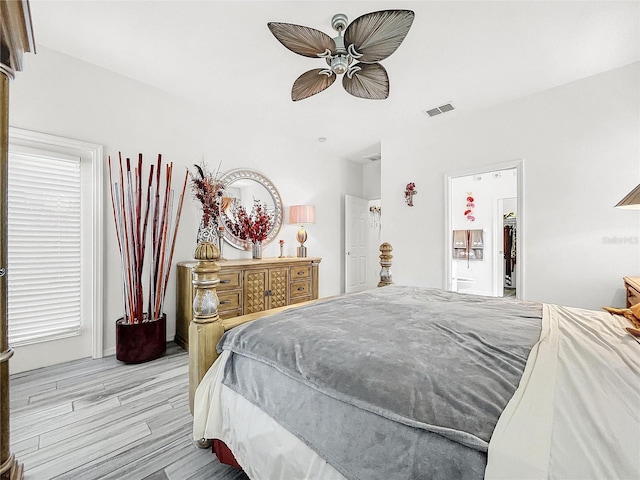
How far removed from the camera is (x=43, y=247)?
2.51 meters

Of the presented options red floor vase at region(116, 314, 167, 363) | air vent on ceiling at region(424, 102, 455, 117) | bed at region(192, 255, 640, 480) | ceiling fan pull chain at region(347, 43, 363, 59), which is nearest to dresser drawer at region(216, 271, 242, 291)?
red floor vase at region(116, 314, 167, 363)

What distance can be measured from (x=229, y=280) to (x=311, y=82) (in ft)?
6.69

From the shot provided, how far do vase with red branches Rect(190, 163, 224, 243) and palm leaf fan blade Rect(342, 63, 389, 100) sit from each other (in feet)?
5.95

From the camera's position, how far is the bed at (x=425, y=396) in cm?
60

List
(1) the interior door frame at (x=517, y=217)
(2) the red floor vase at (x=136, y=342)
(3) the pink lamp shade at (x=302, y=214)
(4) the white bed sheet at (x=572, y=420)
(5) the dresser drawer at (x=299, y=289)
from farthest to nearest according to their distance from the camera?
(3) the pink lamp shade at (x=302, y=214) < (5) the dresser drawer at (x=299, y=289) < (1) the interior door frame at (x=517, y=217) < (2) the red floor vase at (x=136, y=342) < (4) the white bed sheet at (x=572, y=420)

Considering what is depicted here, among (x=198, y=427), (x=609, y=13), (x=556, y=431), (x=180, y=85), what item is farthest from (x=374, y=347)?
(x=180, y=85)

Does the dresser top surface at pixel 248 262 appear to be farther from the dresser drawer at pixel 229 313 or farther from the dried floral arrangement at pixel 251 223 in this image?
the dresser drawer at pixel 229 313

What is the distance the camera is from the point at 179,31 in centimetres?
226

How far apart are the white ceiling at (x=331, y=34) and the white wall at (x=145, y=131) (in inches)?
6.7

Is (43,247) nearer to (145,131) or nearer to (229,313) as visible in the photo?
(145,131)

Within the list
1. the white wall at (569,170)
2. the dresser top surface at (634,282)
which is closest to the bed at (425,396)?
the dresser top surface at (634,282)

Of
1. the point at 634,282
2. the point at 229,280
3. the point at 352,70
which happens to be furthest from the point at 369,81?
the point at 634,282

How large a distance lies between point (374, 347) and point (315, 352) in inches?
8.2

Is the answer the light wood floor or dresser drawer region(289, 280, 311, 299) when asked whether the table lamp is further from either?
the light wood floor
